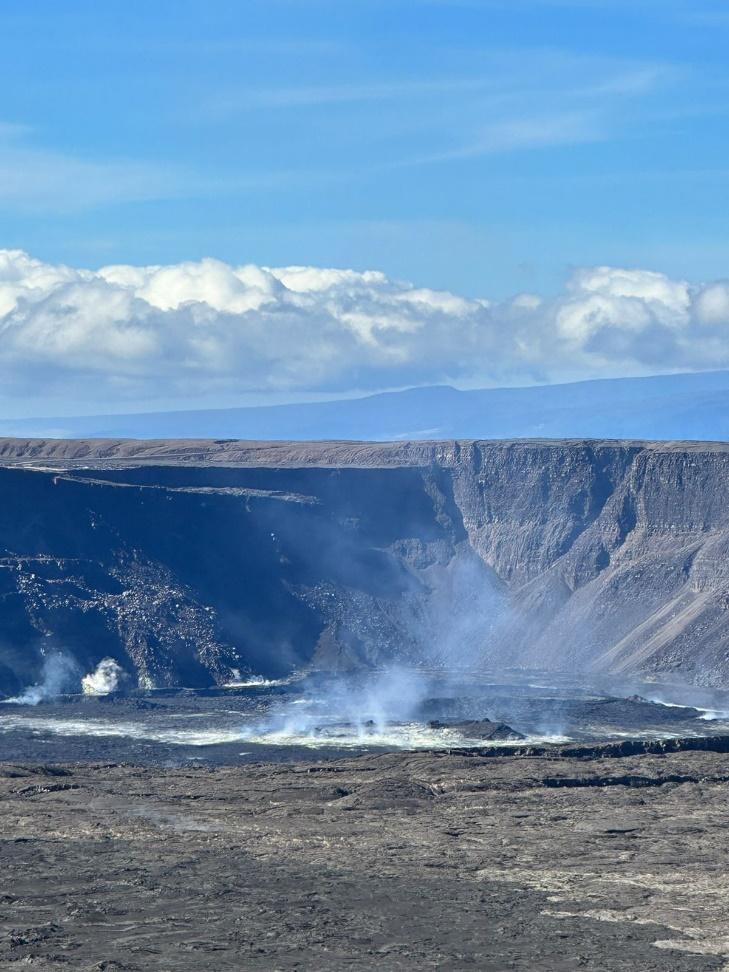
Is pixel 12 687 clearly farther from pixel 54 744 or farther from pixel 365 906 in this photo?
pixel 365 906

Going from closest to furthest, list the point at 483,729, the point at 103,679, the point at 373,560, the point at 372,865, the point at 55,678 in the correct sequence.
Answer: the point at 372,865 → the point at 483,729 → the point at 55,678 → the point at 103,679 → the point at 373,560

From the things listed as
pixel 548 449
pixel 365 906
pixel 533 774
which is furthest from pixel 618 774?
pixel 548 449

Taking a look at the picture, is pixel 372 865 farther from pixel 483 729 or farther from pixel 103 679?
pixel 103 679

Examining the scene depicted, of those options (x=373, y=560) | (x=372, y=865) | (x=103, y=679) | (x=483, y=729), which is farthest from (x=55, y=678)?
(x=372, y=865)

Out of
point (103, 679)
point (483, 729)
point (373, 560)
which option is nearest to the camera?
point (483, 729)

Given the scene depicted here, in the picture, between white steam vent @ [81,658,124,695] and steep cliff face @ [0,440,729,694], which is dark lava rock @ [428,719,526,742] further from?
A: white steam vent @ [81,658,124,695]

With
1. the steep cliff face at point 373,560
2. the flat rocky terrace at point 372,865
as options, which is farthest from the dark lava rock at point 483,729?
the steep cliff face at point 373,560
